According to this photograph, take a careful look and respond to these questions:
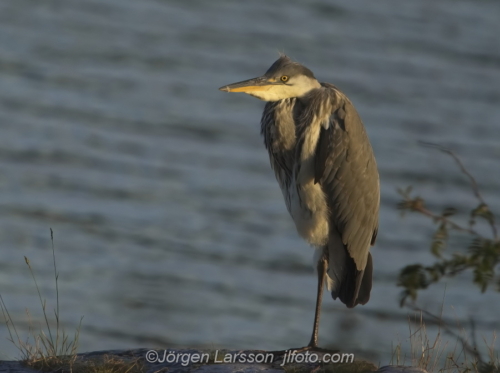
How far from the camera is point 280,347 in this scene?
9.89 meters

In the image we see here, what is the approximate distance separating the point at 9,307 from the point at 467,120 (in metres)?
7.42

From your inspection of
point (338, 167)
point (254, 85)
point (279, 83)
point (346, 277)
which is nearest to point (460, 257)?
point (346, 277)

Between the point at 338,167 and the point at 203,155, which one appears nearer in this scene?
the point at 338,167

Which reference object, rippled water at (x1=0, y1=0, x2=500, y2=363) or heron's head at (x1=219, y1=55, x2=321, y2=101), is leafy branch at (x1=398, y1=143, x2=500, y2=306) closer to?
rippled water at (x1=0, y1=0, x2=500, y2=363)

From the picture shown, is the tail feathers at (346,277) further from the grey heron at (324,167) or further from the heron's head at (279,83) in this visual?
the heron's head at (279,83)

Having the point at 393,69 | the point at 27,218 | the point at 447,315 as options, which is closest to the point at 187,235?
the point at 27,218

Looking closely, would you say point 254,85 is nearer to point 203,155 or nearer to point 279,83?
point 279,83

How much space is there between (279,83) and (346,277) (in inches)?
53.8

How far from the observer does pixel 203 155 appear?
13.5 metres

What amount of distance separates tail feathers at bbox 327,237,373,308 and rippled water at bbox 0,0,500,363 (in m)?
0.34

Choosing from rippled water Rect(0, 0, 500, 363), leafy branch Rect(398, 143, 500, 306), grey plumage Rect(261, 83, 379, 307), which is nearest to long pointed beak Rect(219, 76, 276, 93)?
grey plumage Rect(261, 83, 379, 307)

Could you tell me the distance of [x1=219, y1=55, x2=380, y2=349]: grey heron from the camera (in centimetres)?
639

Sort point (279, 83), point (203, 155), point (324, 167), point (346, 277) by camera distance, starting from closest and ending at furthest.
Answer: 1. point (324, 167)
2. point (279, 83)
3. point (346, 277)
4. point (203, 155)

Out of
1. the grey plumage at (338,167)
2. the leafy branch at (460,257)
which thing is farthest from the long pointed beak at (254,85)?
the leafy branch at (460,257)
